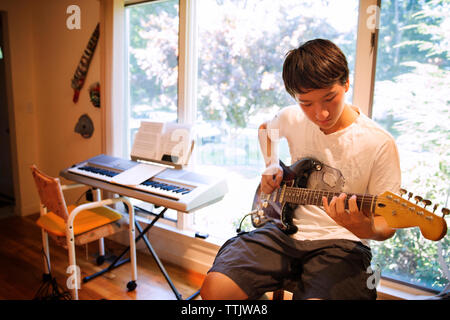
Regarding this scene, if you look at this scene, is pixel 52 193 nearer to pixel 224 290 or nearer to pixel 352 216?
pixel 224 290

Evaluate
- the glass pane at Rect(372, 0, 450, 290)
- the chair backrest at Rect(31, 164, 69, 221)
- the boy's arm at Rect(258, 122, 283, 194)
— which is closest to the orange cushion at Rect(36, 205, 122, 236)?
the chair backrest at Rect(31, 164, 69, 221)

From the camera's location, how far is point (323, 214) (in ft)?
4.60

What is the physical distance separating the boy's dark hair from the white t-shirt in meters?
0.23

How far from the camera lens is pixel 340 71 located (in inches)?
47.1

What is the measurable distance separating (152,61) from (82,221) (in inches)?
53.5

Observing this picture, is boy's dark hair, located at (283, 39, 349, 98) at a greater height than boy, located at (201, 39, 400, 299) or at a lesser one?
greater

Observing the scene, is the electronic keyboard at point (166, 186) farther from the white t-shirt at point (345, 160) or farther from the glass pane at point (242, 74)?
the white t-shirt at point (345, 160)

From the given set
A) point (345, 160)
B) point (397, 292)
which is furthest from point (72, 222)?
point (397, 292)

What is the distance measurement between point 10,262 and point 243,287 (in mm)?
2251

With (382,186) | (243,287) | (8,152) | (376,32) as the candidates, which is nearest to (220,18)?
(376,32)

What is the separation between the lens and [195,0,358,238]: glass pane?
6.66 feet

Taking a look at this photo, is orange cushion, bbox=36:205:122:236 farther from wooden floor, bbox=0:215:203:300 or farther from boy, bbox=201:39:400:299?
boy, bbox=201:39:400:299

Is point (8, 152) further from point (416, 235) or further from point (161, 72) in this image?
point (416, 235)

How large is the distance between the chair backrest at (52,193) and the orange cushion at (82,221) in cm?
12
